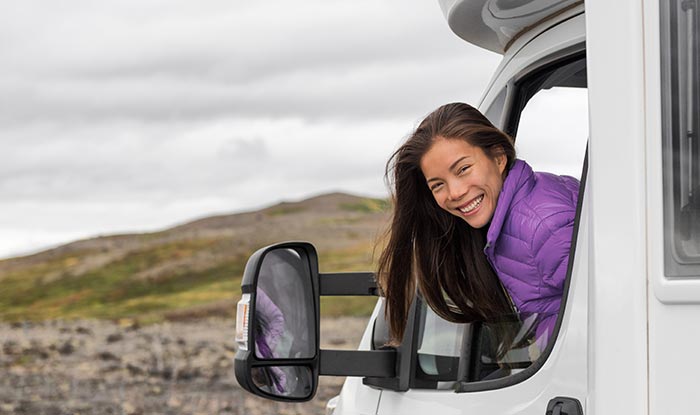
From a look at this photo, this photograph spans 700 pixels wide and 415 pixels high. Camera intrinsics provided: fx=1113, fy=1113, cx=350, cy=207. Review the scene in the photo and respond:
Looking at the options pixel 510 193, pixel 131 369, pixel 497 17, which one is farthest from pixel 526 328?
pixel 131 369

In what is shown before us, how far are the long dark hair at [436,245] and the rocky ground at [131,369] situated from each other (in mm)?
15041

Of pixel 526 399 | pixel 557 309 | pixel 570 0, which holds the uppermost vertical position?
pixel 570 0

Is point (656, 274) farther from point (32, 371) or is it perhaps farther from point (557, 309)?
point (32, 371)

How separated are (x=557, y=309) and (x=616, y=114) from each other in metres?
0.58

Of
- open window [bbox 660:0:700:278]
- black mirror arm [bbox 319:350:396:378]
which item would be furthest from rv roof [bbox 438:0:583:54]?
black mirror arm [bbox 319:350:396:378]

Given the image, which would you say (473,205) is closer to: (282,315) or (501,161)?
(501,161)

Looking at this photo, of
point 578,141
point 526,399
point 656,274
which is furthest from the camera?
point 578,141

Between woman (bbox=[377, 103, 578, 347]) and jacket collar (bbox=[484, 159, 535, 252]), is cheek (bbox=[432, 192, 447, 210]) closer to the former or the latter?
woman (bbox=[377, 103, 578, 347])

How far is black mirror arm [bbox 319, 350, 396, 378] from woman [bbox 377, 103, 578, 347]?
0.08 metres

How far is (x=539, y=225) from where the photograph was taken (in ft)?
6.85

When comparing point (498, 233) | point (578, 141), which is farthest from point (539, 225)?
point (578, 141)

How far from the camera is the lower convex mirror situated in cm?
228

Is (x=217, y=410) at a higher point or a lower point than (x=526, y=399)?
lower

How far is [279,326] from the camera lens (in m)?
2.33
